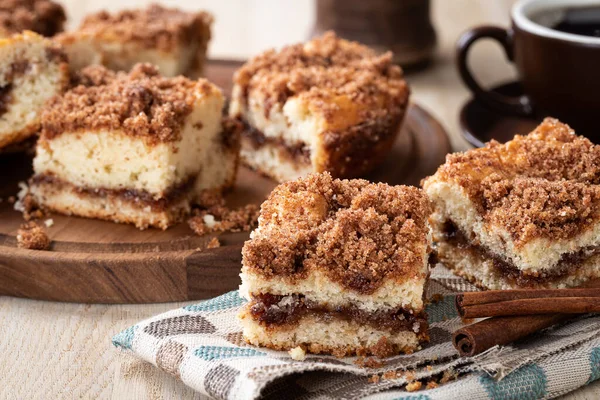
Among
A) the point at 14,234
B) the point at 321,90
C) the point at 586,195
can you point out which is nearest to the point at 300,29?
the point at 321,90

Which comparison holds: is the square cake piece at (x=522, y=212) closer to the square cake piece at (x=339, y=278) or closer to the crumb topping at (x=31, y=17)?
the square cake piece at (x=339, y=278)

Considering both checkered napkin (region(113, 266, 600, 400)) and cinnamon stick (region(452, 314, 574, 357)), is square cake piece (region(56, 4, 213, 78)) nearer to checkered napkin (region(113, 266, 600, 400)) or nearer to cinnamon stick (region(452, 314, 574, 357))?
checkered napkin (region(113, 266, 600, 400))

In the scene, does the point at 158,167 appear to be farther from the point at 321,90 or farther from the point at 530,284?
the point at 530,284

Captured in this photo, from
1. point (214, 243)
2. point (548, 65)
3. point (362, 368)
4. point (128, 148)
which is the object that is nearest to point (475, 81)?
point (548, 65)

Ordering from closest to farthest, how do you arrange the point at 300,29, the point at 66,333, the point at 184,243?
the point at 66,333
the point at 184,243
the point at 300,29

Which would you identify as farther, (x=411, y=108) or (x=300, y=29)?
(x=300, y=29)

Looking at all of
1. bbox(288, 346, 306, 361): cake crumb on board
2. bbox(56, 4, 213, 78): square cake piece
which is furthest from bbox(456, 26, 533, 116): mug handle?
bbox(288, 346, 306, 361): cake crumb on board

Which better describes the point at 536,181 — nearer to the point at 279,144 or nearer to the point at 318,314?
the point at 318,314

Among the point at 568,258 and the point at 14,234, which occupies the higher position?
the point at 568,258
